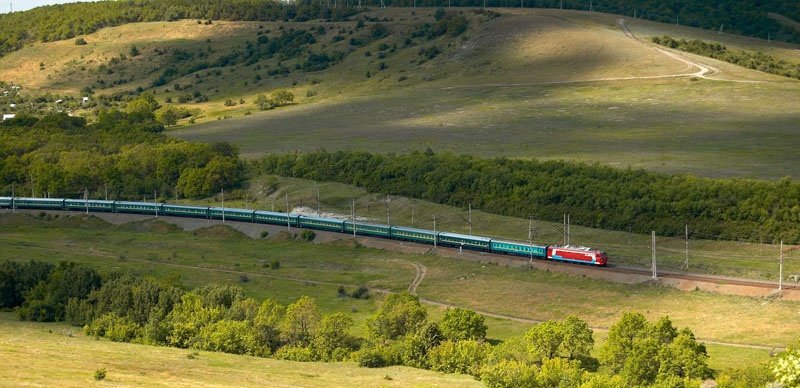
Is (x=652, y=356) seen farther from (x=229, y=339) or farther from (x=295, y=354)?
(x=229, y=339)

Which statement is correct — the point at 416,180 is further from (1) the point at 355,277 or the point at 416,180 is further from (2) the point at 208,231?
(1) the point at 355,277

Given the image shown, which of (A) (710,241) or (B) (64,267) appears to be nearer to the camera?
(B) (64,267)

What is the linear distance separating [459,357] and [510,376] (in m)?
8.61

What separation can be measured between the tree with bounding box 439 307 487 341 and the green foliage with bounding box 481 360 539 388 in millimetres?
10943

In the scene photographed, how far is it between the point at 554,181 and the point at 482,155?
98.6ft

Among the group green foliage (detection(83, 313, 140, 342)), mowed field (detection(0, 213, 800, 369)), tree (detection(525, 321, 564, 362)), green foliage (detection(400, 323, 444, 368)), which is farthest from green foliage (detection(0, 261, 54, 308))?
tree (detection(525, 321, 564, 362))

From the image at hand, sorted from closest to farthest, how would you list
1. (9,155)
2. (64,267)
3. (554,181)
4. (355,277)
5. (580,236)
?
(64,267)
(355,277)
(580,236)
(554,181)
(9,155)

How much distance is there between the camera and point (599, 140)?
519ft

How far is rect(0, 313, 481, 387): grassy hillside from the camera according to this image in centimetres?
6184

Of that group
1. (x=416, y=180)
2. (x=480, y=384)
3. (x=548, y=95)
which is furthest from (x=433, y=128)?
(x=480, y=384)

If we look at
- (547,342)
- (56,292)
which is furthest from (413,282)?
(547,342)

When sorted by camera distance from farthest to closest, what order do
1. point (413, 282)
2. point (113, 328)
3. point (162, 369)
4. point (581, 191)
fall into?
point (581, 191) → point (413, 282) → point (113, 328) → point (162, 369)

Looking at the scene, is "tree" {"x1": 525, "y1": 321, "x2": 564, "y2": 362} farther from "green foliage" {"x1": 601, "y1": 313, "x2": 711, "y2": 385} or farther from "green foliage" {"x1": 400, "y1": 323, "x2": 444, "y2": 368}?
"green foliage" {"x1": 400, "y1": 323, "x2": 444, "y2": 368}

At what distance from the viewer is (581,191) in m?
120
